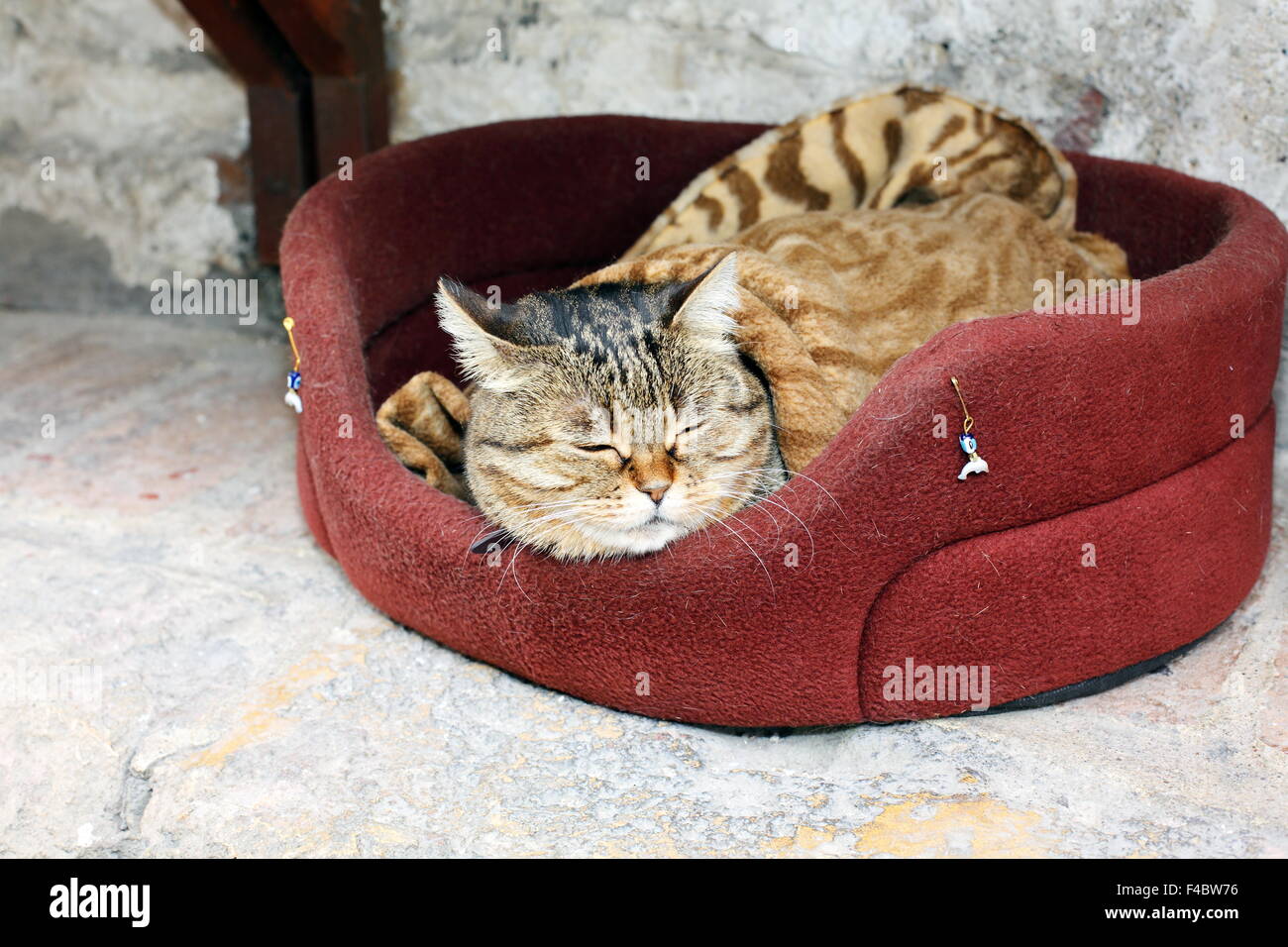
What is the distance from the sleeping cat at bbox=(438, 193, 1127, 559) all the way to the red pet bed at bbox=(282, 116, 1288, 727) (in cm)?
10

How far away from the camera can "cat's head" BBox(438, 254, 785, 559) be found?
1.71m

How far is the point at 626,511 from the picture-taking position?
5.52ft

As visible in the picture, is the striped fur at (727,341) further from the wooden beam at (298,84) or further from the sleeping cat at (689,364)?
the wooden beam at (298,84)

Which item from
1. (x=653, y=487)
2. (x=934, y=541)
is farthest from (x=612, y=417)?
(x=934, y=541)

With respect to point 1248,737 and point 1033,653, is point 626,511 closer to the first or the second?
point 1033,653

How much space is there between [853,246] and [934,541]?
676 mm

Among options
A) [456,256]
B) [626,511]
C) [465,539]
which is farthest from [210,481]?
[626,511]

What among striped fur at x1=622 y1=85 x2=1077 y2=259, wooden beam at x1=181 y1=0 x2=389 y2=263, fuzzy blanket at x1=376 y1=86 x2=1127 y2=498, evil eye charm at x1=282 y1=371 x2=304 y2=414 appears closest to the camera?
fuzzy blanket at x1=376 y1=86 x2=1127 y2=498

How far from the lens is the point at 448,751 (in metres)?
1.80

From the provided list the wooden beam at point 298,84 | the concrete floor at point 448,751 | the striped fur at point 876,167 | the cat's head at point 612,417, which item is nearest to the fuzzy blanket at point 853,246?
the striped fur at point 876,167

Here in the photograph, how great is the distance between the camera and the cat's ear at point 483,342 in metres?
1.72

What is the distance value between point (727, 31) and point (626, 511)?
1816 millimetres

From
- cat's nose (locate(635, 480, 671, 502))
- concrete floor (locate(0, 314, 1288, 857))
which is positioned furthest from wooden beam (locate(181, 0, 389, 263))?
cat's nose (locate(635, 480, 671, 502))

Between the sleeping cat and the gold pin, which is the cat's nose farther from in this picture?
the gold pin
